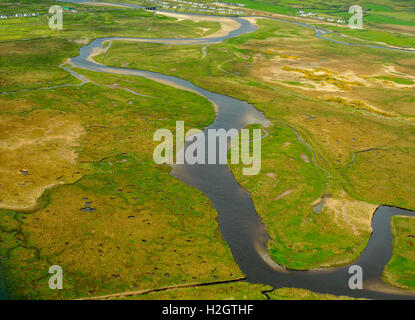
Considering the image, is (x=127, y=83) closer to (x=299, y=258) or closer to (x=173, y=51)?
(x=173, y=51)

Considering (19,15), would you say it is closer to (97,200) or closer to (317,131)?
(97,200)

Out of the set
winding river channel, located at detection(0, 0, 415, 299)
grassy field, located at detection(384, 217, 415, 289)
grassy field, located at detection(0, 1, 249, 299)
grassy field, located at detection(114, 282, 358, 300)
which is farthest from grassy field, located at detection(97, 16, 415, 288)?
grassy field, located at detection(0, 1, 249, 299)

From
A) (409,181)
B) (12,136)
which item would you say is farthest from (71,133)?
(409,181)

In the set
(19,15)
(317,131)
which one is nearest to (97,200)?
(317,131)

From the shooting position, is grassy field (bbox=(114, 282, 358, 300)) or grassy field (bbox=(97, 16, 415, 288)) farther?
grassy field (bbox=(97, 16, 415, 288))

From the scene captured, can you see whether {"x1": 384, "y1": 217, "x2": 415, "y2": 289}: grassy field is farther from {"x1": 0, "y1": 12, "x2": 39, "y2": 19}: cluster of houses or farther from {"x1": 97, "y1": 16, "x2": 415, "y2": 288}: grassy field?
{"x1": 0, "y1": 12, "x2": 39, "y2": 19}: cluster of houses

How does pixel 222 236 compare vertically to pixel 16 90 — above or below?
below

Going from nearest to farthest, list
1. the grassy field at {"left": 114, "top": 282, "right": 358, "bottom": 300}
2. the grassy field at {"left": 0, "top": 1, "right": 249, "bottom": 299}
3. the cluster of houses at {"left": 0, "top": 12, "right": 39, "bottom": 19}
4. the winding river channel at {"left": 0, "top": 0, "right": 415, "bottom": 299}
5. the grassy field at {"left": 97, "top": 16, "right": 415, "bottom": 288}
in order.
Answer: the grassy field at {"left": 114, "top": 282, "right": 358, "bottom": 300}, the grassy field at {"left": 0, "top": 1, "right": 249, "bottom": 299}, the winding river channel at {"left": 0, "top": 0, "right": 415, "bottom": 299}, the grassy field at {"left": 97, "top": 16, "right": 415, "bottom": 288}, the cluster of houses at {"left": 0, "top": 12, "right": 39, "bottom": 19}

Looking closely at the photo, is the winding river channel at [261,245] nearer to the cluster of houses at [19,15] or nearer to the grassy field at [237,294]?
the grassy field at [237,294]

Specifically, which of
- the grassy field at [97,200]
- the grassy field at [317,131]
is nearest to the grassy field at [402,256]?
the grassy field at [317,131]
